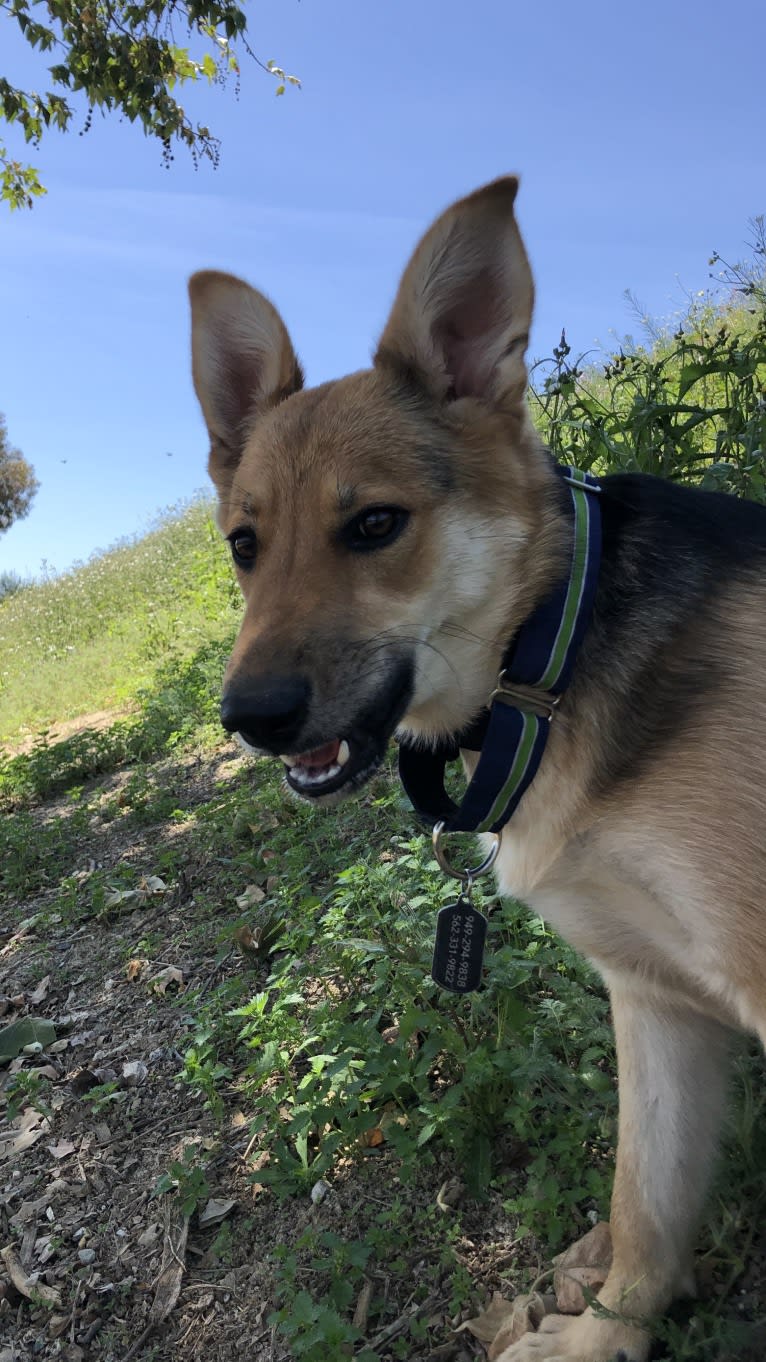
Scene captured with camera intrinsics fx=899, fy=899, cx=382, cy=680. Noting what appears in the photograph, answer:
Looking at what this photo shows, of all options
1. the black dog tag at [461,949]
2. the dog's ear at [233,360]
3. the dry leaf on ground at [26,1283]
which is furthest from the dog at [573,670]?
the dry leaf on ground at [26,1283]

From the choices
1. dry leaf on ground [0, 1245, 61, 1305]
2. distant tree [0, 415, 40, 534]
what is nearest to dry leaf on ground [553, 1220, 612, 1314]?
dry leaf on ground [0, 1245, 61, 1305]

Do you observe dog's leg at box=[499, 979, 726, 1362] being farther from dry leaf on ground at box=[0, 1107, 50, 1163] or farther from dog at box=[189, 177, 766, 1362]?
dry leaf on ground at box=[0, 1107, 50, 1163]

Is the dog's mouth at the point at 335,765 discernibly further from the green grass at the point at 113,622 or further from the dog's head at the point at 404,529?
the green grass at the point at 113,622

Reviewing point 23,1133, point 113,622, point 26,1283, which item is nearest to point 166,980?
point 23,1133

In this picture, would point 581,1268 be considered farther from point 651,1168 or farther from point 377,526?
point 377,526

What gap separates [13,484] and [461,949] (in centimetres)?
4321

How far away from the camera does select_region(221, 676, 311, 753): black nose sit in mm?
1821

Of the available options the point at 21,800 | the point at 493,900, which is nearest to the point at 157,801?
the point at 21,800

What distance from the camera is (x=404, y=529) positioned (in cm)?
209

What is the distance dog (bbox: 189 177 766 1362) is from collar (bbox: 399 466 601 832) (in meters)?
0.04

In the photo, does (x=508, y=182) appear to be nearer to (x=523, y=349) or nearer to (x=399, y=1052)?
(x=523, y=349)

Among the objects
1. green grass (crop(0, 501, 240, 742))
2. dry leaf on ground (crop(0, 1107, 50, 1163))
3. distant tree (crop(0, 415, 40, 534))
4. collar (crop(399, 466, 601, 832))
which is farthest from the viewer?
distant tree (crop(0, 415, 40, 534))

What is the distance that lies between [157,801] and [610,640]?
456 centimetres

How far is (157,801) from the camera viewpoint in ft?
19.7
